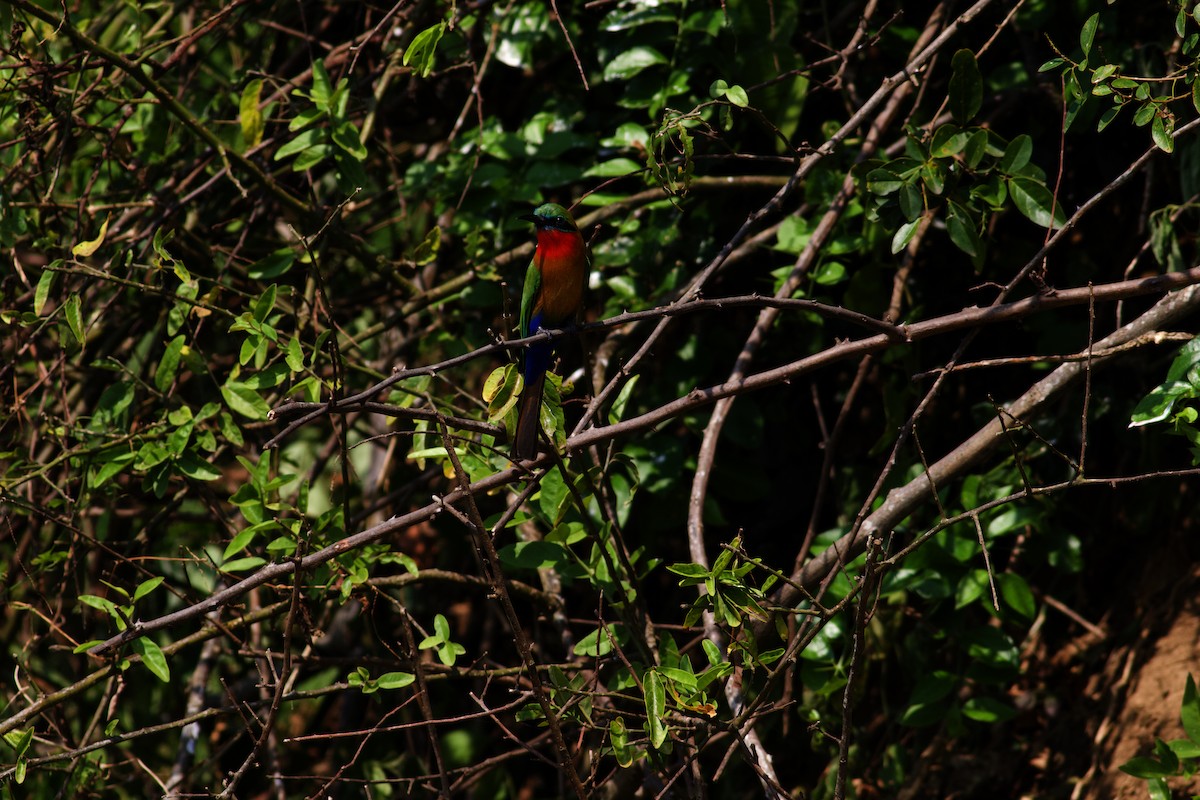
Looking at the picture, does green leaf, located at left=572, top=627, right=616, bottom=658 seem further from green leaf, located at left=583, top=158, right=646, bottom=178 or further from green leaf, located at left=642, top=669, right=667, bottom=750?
green leaf, located at left=583, top=158, right=646, bottom=178

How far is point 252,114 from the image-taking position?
10.9 feet

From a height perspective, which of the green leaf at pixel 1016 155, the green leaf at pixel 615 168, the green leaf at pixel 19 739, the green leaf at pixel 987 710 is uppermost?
the green leaf at pixel 1016 155

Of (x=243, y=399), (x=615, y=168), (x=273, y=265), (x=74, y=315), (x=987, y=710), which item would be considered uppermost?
(x=615, y=168)

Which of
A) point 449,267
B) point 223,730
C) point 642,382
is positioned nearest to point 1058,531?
point 642,382

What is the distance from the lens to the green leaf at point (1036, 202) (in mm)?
2562

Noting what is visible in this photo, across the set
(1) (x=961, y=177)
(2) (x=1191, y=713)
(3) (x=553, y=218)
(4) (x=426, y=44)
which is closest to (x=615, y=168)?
(3) (x=553, y=218)

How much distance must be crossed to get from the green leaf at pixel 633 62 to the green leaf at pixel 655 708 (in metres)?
1.97

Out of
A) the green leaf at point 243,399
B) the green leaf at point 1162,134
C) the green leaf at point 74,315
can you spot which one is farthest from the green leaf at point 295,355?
the green leaf at point 1162,134

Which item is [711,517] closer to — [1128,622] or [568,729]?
[568,729]

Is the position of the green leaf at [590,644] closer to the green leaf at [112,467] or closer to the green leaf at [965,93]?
the green leaf at [112,467]

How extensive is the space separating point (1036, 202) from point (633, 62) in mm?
1379

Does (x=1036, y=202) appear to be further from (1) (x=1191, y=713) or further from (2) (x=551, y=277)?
(2) (x=551, y=277)

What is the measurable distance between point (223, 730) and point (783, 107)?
2964 millimetres

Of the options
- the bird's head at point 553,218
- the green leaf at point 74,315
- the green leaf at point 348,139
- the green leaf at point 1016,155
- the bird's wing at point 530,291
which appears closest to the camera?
the green leaf at point 1016,155
